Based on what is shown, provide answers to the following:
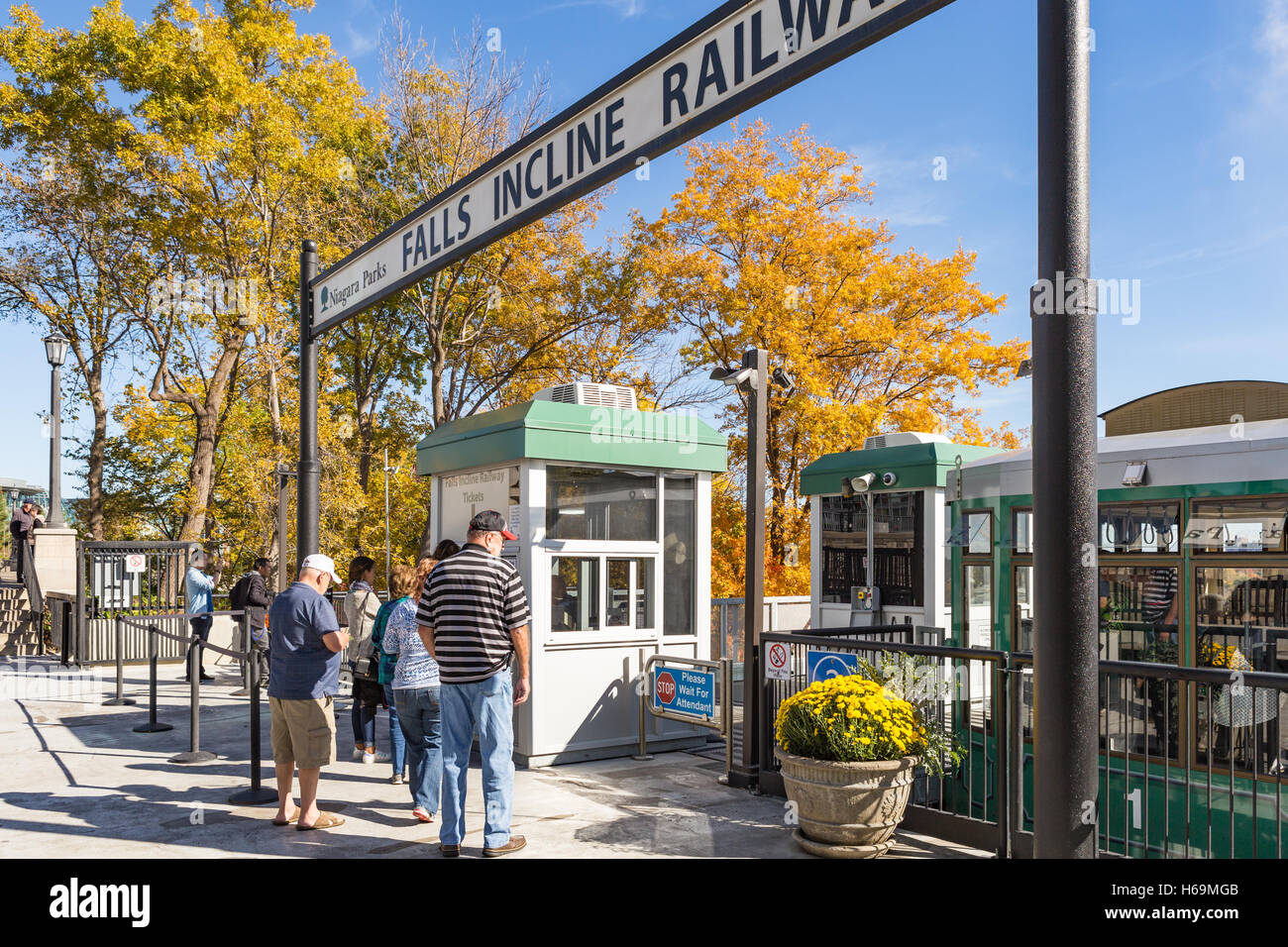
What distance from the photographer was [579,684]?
8.55 m

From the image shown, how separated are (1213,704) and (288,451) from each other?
21264 mm

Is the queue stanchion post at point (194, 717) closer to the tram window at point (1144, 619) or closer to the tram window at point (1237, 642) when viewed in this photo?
the tram window at point (1144, 619)

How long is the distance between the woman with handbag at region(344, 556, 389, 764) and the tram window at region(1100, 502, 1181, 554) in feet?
19.3

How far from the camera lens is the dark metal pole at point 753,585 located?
7.58 meters

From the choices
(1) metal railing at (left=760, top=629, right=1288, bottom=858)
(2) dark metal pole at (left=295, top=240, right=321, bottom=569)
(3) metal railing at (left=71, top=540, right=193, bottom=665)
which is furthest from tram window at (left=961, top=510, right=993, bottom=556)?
(3) metal railing at (left=71, top=540, right=193, bottom=665)

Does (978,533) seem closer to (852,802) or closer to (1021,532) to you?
(1021,532)

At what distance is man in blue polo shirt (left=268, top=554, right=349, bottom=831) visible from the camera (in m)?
6.14

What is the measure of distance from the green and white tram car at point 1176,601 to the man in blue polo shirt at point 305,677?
4005 millimetres

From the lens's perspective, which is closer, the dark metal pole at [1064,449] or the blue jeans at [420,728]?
the dark metal pole at [1064,449]

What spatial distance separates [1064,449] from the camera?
283 centimetres

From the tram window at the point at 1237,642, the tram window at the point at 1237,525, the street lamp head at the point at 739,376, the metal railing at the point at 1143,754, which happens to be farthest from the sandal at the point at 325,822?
the tram window at the point at 1237,525

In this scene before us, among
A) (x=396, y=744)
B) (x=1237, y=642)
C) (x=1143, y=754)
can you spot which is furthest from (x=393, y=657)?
(x=1237, y=642)

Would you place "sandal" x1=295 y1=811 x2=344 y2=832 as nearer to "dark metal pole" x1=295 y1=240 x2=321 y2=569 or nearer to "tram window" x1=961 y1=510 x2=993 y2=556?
"dark metal pole" x1=295 y1=240 x2=321 y2=569
